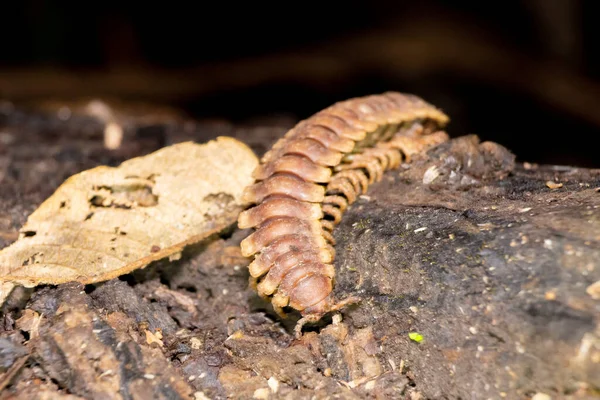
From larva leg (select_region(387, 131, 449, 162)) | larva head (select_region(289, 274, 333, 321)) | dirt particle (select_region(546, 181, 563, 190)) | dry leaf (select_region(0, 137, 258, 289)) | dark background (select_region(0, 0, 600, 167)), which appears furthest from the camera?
dark background (select_region(0, 0, 600, 167))

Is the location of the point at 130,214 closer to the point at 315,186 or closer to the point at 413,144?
the point at 315,186

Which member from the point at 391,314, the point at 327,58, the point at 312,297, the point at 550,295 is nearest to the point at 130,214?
the point at 312,297

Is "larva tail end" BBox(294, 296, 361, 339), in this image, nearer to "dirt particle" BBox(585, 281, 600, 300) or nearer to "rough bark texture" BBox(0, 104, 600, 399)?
"rough bark texture" BBox(0, 104, 600, 399)

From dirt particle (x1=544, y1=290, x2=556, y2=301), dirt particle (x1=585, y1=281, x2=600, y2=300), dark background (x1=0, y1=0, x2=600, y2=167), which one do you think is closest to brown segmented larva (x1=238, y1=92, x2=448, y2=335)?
dirt particle (x1=544, y1=290, x2=556, y2=301)

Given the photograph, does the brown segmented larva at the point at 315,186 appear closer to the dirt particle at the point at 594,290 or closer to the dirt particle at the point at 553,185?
the dirt particle at the point at 553,185

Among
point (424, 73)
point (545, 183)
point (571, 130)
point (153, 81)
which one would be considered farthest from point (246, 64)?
point (545, 183)

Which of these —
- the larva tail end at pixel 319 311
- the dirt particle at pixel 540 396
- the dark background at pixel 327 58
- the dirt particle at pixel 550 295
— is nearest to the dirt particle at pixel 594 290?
→ the dirt particle at pixel 550 295
